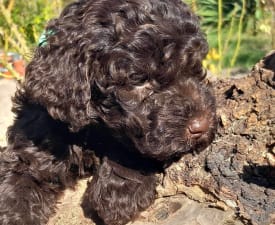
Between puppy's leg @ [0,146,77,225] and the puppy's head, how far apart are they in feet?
1.62

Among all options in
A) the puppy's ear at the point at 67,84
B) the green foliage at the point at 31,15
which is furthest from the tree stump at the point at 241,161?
the green foliage at the point at 31,15

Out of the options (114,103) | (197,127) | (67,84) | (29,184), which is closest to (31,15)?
(29,184)

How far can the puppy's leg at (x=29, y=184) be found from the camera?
359cm

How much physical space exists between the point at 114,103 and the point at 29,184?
887 millimetres

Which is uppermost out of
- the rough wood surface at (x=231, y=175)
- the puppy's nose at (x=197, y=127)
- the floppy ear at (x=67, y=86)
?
the floppy ear at (x=67, y=86)

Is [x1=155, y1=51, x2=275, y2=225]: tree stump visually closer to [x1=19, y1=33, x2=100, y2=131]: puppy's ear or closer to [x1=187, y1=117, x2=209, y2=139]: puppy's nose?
[x1=187, y1=117, x2=209, y2=139]: puppy's nose

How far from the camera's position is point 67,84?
3240 millimetres

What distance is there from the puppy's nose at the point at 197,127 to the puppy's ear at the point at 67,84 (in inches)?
22.9

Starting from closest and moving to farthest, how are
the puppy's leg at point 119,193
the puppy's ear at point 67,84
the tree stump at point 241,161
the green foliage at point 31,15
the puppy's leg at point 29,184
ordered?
the tree stump at point 241,161
the puppy's ear at point 67,84
the puppy's leg at point 119,193
the puppy's leg at point 29,184
the green foliage at point 31,15

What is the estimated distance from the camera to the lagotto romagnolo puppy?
3115mm

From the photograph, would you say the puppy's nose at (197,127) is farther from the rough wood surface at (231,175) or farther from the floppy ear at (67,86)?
the floppy ear at (67,86)

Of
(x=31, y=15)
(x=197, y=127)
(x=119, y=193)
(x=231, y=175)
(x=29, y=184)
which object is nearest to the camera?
(x=197, y=127)

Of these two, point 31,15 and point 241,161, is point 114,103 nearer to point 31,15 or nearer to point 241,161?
point 241,161

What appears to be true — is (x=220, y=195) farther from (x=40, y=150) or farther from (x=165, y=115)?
(x=40, y=150)
